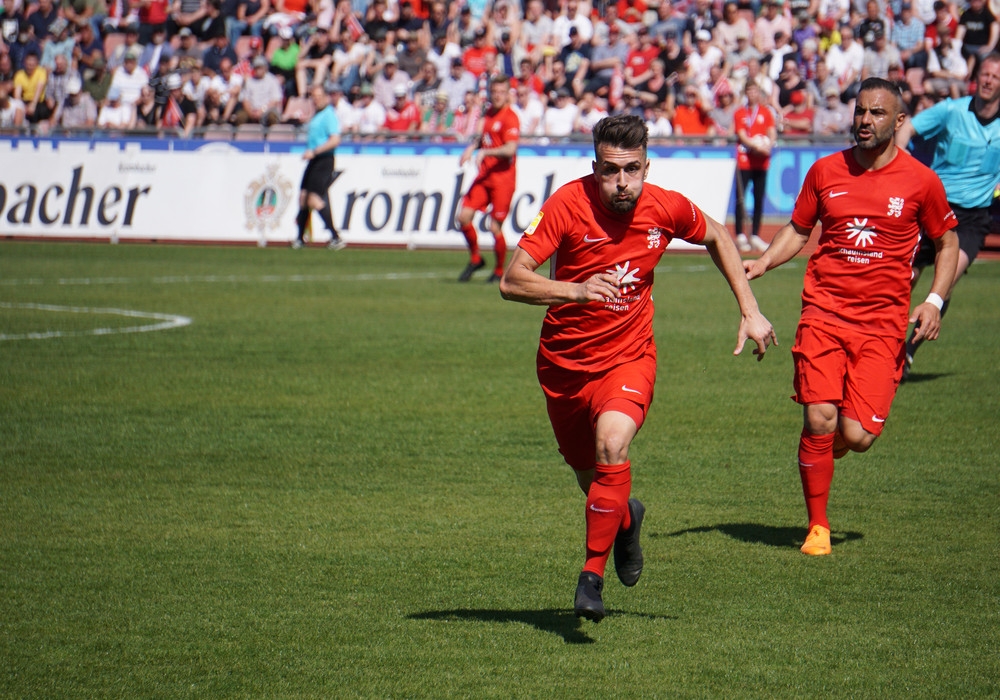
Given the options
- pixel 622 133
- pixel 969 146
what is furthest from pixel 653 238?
pixel 969 146

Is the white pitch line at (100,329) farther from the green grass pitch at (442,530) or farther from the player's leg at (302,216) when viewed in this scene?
the player's leg at (302,216)

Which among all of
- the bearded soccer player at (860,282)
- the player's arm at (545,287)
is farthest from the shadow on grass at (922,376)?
the player's arm at (545,287)

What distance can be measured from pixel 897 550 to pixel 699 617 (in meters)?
1.48

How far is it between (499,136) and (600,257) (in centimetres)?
1247

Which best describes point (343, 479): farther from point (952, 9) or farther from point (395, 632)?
point (952, 9)

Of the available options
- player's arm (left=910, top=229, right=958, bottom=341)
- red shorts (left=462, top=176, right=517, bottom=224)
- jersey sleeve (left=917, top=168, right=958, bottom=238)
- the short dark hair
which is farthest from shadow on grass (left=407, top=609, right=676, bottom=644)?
red shorts (left=462, top=176, right=517, bottom=224)

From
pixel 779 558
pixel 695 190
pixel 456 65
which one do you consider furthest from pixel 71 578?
pixel 456 65

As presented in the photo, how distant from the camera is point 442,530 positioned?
6.56 metres

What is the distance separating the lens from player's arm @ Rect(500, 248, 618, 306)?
191 inches

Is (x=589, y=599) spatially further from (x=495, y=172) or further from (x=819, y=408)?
(x=495, y=172)

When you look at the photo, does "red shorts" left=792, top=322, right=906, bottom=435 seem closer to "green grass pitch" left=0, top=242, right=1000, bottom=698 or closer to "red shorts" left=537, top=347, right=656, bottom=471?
"green grass pitch" left=0, top=242, right=1000, bottom=698

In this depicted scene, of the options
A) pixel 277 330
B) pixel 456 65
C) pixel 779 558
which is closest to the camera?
pixel 779 558

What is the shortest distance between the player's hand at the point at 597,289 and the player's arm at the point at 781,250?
4.87 feet

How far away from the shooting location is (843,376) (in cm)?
646
